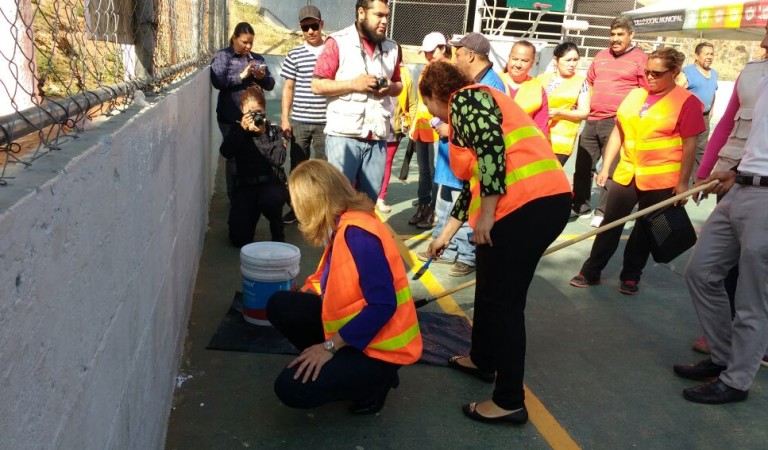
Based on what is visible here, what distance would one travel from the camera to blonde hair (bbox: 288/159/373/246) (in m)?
2.82

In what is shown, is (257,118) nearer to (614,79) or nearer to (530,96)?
(530,96)

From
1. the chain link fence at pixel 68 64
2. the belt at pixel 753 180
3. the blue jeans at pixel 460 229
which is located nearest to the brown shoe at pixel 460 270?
the blue jeans at pixel 460 229

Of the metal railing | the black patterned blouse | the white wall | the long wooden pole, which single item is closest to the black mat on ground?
the long wooden pole

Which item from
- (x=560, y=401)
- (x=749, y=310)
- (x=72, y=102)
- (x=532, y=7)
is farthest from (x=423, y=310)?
(x=532, y=7)

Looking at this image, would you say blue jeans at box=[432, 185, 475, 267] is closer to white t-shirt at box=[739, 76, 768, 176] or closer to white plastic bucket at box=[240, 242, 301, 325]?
white plastic bucket at box=[240, 242, 301, 325]

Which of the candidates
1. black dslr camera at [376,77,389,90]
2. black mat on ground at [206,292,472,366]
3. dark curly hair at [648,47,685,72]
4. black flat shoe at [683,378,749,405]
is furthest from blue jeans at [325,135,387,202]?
black flat shoe at [683,378,749,405]

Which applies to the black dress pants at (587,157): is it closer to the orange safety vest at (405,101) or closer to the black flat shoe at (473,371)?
the orange safety vest at (405,101)

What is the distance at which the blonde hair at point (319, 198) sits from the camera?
2.82 meters

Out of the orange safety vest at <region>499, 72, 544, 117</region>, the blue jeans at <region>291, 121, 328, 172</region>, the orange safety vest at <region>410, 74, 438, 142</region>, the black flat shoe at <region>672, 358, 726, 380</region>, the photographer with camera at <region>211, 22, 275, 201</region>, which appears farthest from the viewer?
the orange safety vest at <region>410, 74, 438, 142</region>

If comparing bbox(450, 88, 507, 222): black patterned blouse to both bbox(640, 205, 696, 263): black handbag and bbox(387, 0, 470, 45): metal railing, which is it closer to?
bbox(640, 205, 696, 263): black handbag

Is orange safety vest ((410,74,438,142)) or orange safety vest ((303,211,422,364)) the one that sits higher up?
orange safety vest ((410,74,438,142))

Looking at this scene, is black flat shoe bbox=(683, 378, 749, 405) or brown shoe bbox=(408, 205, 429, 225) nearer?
black flat shoe bbox=(683, 378, 749, 405)

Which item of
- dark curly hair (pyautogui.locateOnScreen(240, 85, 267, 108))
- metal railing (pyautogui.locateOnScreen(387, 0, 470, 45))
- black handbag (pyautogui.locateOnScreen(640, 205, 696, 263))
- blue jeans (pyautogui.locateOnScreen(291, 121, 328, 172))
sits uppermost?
metal railing (pyautogui.locateOnScreen(387, 0, 470, 45))

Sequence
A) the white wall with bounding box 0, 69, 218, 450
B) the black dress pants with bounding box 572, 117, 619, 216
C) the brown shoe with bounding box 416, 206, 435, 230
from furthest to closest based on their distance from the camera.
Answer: the black dress pants with bounding box 572, 117, 619, 216, the brown shoe with bounding box 416, 206, 435, 230, the white wall with bounding box 0, 69, 218, 450
